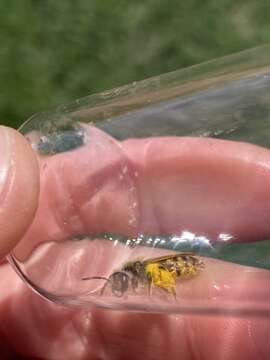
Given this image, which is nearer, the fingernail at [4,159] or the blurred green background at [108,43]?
the fingernail at [4,159]

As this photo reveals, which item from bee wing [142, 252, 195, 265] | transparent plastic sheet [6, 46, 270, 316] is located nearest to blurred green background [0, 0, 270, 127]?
transparent plastic sheet [6, 46, 270, 316]

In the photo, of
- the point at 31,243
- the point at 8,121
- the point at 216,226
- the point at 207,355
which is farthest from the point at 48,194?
the point at 8,121

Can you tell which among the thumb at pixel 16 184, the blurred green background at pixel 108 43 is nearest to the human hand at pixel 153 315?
the thumb at pixel 16 184

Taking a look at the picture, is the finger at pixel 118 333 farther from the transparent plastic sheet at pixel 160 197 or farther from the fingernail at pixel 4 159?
the fingernail at pixel 4 159

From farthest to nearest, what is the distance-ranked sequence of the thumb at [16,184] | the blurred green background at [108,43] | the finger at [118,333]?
the blurred green background at [108,43] < the finger at [118,333] < the thumb at [16,184]

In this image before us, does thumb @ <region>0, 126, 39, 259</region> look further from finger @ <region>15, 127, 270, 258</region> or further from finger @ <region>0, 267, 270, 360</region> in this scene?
finger @ <region>0, 267, 270, 360</region>

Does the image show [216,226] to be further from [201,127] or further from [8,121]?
[8,121]
